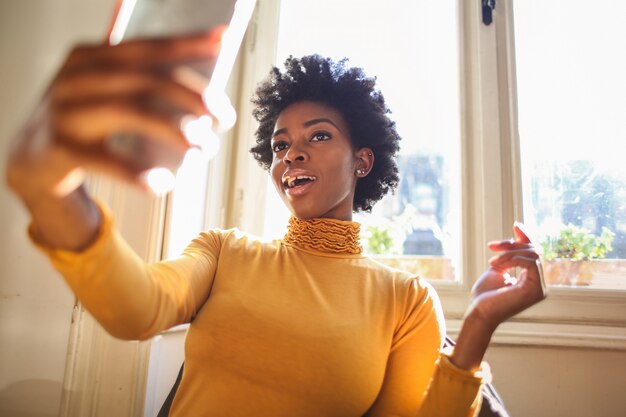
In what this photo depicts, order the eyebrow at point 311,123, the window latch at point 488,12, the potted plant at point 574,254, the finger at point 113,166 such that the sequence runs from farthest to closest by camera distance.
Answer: the window latch at point 488,12
the potted plant at point 574,254
the eyebrow at point 311,123
the finger at point 113,166

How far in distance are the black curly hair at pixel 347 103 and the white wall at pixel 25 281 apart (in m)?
0.61

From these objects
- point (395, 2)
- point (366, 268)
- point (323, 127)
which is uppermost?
point (395, 2)

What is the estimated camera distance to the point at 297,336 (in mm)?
830

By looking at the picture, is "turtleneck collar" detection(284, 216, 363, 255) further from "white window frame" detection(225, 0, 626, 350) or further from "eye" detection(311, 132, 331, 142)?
"white window frame" detection(225, 0, 626, 350)

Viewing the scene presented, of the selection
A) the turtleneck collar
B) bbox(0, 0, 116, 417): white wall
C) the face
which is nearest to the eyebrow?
the face

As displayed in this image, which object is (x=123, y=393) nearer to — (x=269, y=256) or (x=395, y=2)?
(x=269, y=256)

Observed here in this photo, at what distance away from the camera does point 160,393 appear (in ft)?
4.07

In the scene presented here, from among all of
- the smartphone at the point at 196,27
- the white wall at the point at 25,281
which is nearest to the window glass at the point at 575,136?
the smartphone at the point at 196,27

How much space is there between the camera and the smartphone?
370 mm

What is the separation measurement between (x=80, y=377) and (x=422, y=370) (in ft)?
2.83

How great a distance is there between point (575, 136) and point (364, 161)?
905mm

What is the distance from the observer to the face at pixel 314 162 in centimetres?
100

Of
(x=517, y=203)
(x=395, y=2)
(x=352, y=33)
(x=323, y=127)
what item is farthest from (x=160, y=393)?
(x=395, y=2)

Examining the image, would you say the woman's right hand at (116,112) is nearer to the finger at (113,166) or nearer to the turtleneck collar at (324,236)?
the finger at (113,166)
